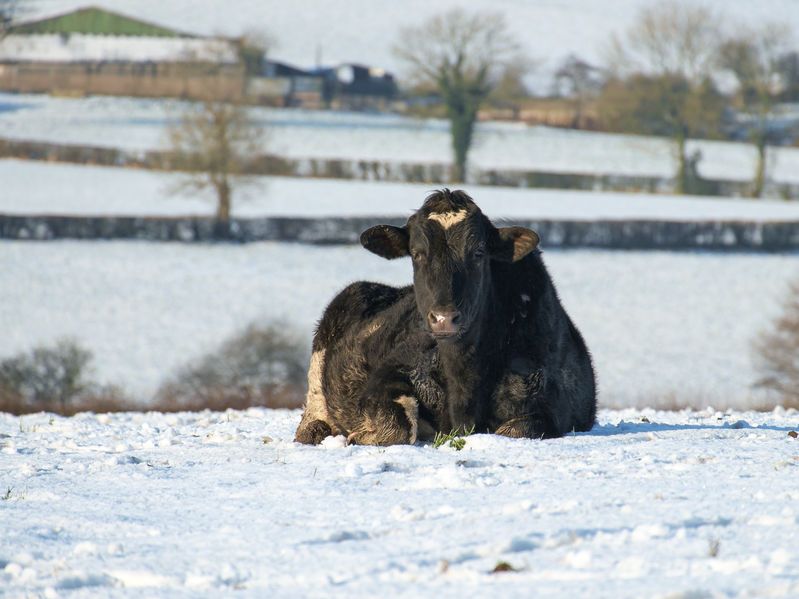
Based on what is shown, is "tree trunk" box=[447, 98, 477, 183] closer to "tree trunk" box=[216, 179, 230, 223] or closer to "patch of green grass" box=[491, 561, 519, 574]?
"tree trunk" box=[216, 179, 230, 223]

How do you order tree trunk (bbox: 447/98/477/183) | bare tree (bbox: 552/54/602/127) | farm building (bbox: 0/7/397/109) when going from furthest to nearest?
bare tree (bbox: 552/54/602/127) < farm building (bbox: 0/7/397/109) < tree trunk (bbox: 447/98/477/183)

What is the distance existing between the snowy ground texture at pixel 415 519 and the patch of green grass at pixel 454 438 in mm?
94

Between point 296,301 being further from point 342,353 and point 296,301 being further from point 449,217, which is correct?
point 449,217

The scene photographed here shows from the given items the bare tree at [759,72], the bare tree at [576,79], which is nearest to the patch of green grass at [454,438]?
the bare tree at [759,72]

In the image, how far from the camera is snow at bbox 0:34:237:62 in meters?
114

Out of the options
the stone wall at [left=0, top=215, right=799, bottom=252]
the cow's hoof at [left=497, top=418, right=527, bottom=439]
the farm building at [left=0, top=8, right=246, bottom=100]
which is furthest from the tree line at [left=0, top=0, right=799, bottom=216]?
the cow's hoof at [left=497, top=418, right=527, bottom=439]

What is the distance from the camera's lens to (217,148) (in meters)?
65.4

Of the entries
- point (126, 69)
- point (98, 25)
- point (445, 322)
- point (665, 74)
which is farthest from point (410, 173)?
point (445, 322)

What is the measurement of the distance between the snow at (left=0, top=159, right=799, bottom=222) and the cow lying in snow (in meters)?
52.6

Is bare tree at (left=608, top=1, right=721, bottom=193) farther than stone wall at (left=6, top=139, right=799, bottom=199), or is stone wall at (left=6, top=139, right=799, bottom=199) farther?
bare tree at (left=608, top=1, right=721, bottom=193)

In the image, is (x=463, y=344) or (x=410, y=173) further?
(x=410, y=173)

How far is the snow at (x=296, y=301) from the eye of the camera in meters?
38.5

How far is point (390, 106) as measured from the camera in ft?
368

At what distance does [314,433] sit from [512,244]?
233cm
